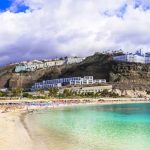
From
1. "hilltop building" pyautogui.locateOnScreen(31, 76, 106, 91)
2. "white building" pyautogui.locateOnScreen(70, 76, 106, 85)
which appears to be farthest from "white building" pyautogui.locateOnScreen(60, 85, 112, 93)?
"white building" pyautogui.locateOnScreen(70, 76, 106, 85)

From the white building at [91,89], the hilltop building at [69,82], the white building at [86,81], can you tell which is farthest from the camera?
the hilltop building at [69,82]

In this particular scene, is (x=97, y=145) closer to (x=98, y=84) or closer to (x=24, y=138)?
(x=24, y=138)

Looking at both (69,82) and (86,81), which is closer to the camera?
(86,81)

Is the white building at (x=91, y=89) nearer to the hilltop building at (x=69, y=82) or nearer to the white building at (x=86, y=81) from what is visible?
the hilltop building at (x=69, y=82)

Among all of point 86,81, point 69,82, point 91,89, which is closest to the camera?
point 91,89

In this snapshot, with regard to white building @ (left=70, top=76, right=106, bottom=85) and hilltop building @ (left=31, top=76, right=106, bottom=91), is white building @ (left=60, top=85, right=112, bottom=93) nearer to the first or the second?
hilltop building @ (left=31, top=76, right=106, bottom=91)

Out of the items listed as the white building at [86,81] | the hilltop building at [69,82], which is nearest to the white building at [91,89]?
the hilltop building at [69,82]

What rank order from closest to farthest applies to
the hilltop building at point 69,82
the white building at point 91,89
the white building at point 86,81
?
the white building at point 91,89
the white building at point 86,81
the hilltop building at point 69,82

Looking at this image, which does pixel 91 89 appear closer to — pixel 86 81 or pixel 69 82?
pixel 86 81

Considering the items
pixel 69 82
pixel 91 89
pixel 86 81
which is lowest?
pixel 91 89

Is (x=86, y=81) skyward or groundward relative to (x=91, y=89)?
skyward

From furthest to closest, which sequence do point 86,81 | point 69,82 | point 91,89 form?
point 69,82
point 86,81
point 91,89

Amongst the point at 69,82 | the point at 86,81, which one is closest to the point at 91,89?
the point at 86,81

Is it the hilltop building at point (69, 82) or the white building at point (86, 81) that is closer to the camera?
the white building at point (86, 81)
